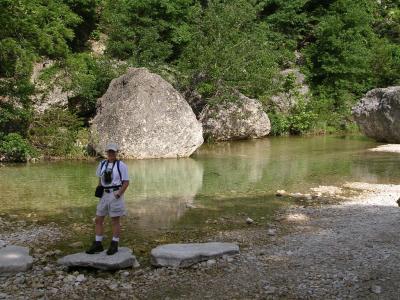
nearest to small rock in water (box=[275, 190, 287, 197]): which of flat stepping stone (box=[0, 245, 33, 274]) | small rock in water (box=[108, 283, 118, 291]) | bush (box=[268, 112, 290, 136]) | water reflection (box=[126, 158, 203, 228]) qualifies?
water reflection (box=[126, 158, 203, 228])

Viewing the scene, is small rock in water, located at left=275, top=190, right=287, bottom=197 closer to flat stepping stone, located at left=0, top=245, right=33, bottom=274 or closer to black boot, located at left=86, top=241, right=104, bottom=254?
black boot, located at left=86, top=241, right=104, bottom=254

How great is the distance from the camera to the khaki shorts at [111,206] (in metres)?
8.40

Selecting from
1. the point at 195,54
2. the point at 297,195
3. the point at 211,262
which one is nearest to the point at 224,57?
the point at 195,54

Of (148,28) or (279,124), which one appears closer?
(148,28)

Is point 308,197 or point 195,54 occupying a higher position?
point 195,54

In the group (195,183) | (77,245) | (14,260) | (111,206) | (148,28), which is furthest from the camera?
(148,28)

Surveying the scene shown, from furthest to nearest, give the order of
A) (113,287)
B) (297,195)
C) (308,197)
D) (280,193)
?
(280,193)
(297,195)
(308,197)
(113,287)

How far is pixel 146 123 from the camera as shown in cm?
2122

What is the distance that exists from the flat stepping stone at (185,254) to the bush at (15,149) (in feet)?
44.1

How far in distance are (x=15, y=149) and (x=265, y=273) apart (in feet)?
49.6

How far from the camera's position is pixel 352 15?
36.7 m

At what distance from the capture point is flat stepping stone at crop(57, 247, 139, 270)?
7956 millimetres

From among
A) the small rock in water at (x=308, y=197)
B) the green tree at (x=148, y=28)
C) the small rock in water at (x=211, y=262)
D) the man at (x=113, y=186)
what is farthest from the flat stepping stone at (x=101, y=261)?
the green tree at (x=148, y=28)

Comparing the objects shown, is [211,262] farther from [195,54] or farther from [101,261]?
[195,54]
